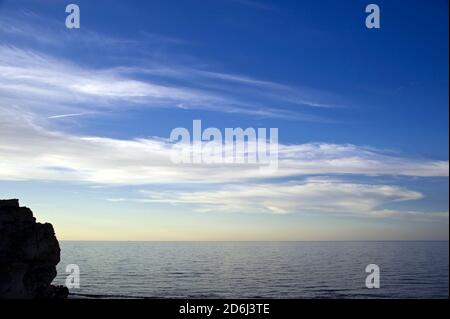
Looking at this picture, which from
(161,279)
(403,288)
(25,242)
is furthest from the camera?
(161,279)

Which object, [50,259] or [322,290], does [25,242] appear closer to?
[50,259]

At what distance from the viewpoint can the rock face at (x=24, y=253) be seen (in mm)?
39438

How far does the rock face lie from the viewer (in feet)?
129

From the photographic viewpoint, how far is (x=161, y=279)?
95.2 m

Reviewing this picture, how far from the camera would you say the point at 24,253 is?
41750 millimetres

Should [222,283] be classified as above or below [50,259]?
below

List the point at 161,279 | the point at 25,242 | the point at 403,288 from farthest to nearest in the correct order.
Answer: the point at 161,279, the point at 403,288, the point at 25,242

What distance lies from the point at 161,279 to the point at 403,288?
185ft

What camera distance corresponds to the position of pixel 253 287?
81.8 metres
